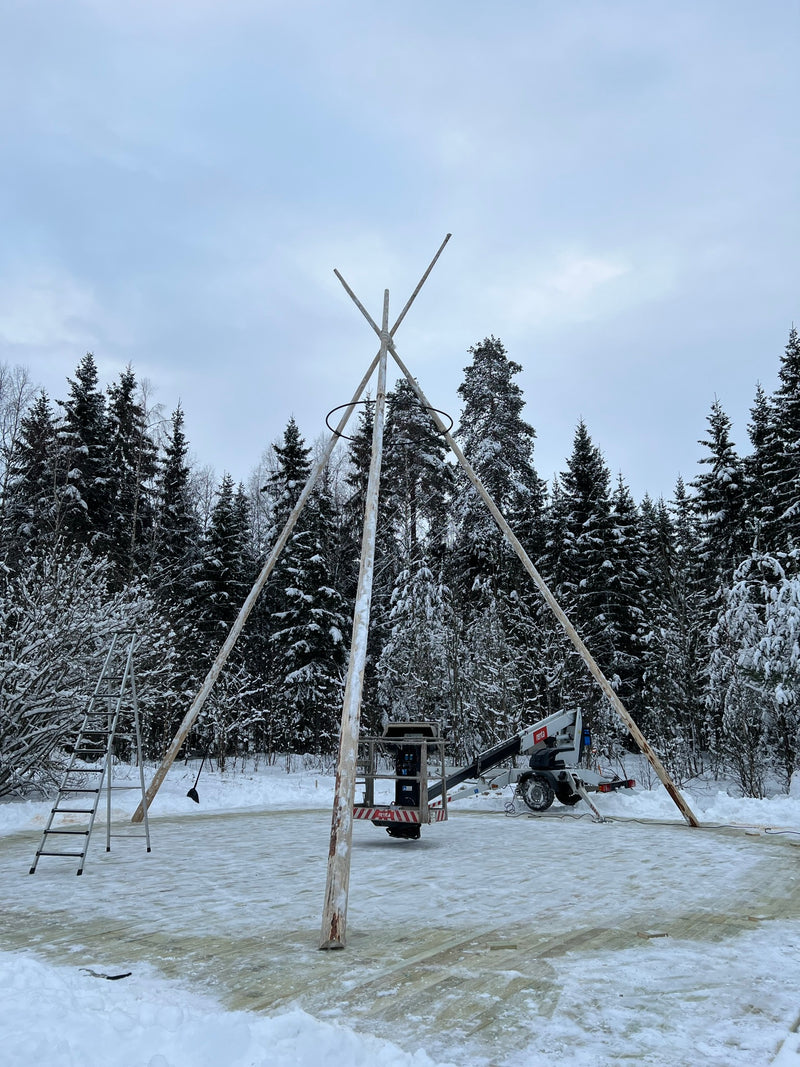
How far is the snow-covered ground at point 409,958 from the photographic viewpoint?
11.1 ft

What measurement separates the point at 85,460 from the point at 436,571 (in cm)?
1419

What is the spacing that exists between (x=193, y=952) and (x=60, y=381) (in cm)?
2902

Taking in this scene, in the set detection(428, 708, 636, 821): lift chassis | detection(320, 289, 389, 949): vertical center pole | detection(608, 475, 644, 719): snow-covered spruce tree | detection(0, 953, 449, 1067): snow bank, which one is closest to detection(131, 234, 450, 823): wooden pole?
detection(320, 289, 389, 949): vertical center pole

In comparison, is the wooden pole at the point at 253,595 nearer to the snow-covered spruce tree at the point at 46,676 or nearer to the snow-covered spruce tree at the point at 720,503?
the snow-covered spruce tree at the point at 46,676

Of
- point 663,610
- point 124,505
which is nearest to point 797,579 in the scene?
point 663,610

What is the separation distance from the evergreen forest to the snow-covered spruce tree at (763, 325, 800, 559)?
0.10 m

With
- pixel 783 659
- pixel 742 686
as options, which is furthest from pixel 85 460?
pixel 783 659

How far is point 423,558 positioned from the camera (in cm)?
2822

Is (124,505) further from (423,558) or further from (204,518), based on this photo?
(423,558)

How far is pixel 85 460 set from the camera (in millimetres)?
28750

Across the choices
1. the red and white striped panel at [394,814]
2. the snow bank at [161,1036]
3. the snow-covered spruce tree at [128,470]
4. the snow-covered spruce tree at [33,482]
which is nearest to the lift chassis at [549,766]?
the red and white striped panel at [394,814]

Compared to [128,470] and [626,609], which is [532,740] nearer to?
[626,609]

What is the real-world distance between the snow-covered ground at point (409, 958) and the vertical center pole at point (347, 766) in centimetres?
24

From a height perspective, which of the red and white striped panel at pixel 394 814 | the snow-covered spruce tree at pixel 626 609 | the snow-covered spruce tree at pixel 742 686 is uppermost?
the snow-covered spruce tree at pixel 626 609
